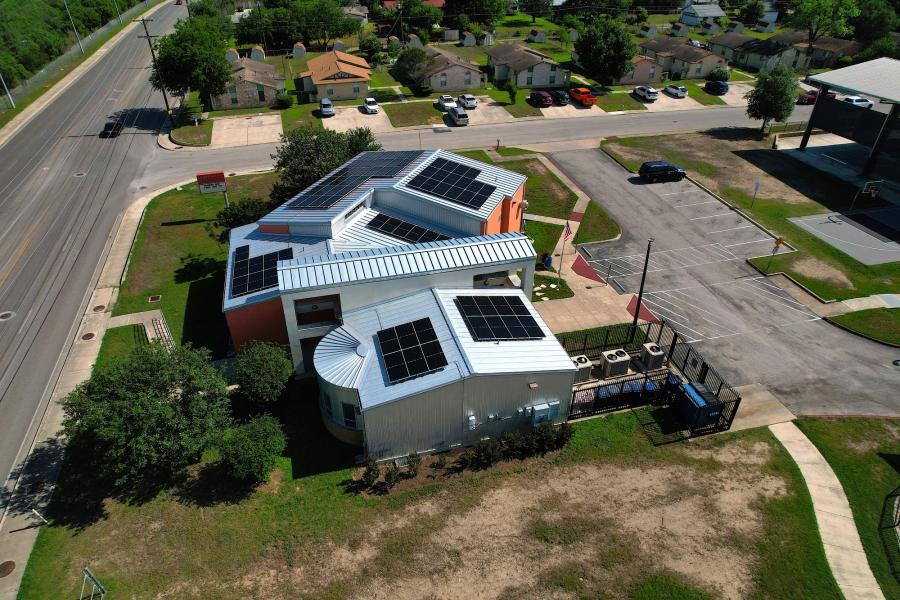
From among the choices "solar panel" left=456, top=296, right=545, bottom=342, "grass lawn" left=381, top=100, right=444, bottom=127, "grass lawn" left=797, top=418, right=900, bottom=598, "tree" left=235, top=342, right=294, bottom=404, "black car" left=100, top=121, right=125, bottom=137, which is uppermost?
"solar panel" left=456, top=296, right=545, bottom=342

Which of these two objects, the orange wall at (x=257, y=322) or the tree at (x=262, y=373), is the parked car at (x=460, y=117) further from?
the tree at (x=262, y=373)

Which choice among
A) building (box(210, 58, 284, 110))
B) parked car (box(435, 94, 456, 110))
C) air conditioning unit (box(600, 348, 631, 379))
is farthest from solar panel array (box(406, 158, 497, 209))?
building (box(210, 58, 284, 110))

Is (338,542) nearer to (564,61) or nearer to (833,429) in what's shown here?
(833,429)

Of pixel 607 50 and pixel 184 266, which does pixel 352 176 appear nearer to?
pixel 184 266

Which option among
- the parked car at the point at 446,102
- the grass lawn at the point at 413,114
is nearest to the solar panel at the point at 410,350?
the grass lawn at the point at 413,114

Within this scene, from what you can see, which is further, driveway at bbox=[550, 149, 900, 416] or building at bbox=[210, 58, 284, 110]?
building at bbox=[210, 58, 284, 110]

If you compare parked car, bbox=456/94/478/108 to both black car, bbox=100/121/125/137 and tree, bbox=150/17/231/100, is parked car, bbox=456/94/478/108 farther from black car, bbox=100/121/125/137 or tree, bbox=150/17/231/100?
black car, bbox=100/121/125/137

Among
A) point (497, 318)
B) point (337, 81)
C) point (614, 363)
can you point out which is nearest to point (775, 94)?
point (614, 363)
